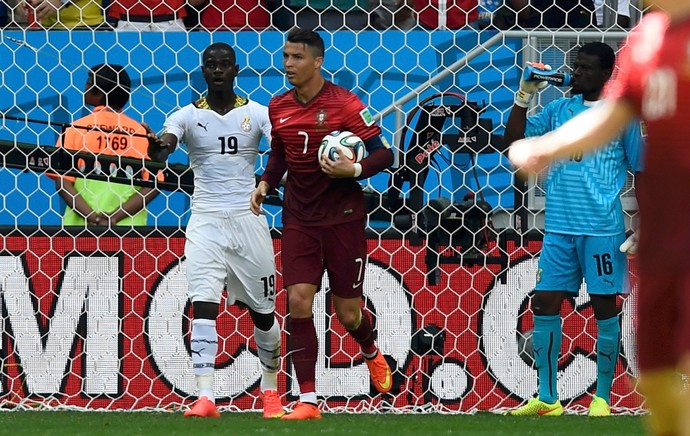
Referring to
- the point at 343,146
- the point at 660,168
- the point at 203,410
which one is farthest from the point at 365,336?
the point at 660,168

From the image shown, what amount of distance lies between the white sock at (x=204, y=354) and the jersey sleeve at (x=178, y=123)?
1.03 meters

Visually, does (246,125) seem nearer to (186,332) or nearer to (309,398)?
(186,332)

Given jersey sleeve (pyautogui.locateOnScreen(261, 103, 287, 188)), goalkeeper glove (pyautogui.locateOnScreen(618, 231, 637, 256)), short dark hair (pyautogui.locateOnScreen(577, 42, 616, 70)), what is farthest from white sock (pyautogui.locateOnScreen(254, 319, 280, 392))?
short dark hair (pyautogui.locateOnScreen(577, 42, 616, 70))

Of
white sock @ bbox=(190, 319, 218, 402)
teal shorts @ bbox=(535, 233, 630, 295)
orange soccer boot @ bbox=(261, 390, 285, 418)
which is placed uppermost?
teal shorts @ bbox=(535, 233, 630, 295)

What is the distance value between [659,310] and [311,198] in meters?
3.51

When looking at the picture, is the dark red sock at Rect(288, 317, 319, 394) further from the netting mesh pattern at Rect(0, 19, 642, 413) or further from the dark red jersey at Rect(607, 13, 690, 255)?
the dark red jersey at Rect(607, 13, 690, 255)

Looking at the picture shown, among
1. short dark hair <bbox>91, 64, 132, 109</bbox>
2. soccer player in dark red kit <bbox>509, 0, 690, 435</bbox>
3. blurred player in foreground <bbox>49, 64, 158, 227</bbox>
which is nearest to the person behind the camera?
soccer player in dark red kit <bbox>509, 0, 690, 435</bbox>

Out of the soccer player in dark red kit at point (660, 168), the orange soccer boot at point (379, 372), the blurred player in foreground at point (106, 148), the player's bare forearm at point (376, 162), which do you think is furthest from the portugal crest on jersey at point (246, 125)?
the soccer player in dark red kit at point (660, 168)

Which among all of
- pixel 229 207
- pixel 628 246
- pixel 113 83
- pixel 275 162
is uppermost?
pixel 113 83

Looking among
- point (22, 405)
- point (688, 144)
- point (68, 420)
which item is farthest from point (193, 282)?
point (688, 144)

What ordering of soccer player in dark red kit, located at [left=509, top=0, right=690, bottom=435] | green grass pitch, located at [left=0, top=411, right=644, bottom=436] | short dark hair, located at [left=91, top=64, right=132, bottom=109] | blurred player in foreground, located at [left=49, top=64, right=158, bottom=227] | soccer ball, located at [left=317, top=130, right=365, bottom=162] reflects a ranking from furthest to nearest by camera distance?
1. short dark hair, located at [left=91, top=64, right=132, bottom=109]
2. blurred player in foreground, located at [left=49, top=64, right=158, bottom=227]
3. soccer ball, located at [left=317, top=130, right=365, bottom=162]
4. green grass pitch, located at [left=0, top=411, right=644, bottom=436]
5. soccer player in dark red kit, located at [left=509, top=0, right=690, bottom=435]

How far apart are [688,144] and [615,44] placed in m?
4.96

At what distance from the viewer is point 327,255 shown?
23.2ft

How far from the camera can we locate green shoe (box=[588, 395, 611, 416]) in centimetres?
737
